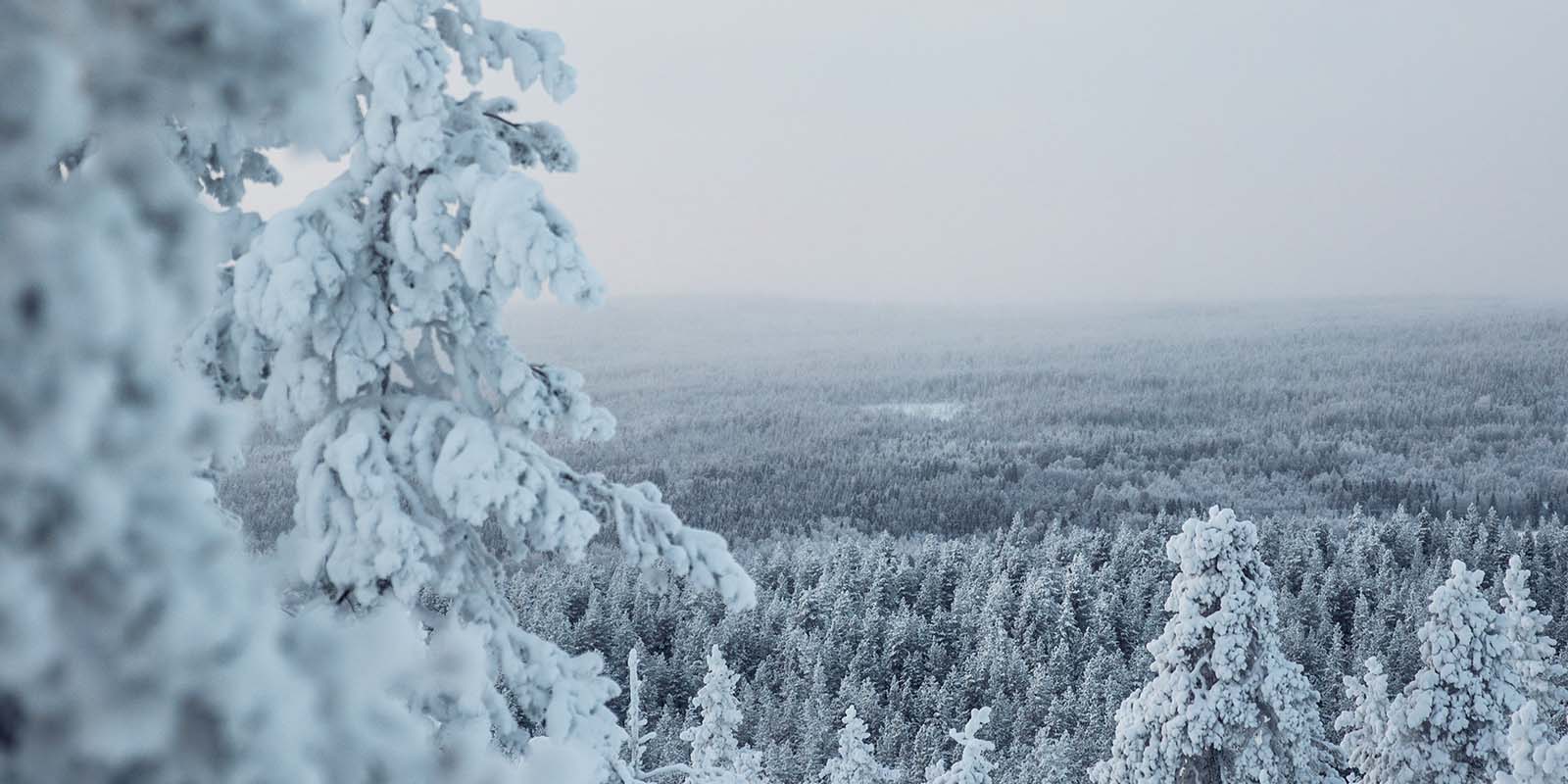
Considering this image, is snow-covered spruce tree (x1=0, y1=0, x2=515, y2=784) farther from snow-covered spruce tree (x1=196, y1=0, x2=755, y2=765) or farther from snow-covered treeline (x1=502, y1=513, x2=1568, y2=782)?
snow-covered treeline (x1=502, y1=513, x2=1568, y2=782)

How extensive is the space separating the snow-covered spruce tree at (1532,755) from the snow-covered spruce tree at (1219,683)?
272 cm

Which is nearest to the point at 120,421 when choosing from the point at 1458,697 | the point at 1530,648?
the point at 1458,697

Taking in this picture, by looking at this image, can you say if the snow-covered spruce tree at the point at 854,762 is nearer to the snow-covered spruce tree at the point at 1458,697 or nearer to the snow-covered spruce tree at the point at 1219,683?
the snow-covered spruce tree at the point at 1219,683

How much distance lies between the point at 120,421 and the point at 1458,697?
2366 cm

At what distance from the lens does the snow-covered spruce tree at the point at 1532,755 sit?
14320mm

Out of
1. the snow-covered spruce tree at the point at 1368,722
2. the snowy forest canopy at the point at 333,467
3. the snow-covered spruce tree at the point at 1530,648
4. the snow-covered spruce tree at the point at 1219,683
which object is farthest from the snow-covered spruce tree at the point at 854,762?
the snow-covered spruce tree at the point at 1530,648

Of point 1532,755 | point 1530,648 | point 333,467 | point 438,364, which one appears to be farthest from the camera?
point 1530,648

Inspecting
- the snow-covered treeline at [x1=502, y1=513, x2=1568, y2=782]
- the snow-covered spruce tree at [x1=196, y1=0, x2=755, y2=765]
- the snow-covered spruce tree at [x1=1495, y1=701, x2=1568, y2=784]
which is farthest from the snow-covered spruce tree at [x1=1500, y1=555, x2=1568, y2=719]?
the snow-covered spruce tree at [x1=196, y1=0, x2=755, y2=765]

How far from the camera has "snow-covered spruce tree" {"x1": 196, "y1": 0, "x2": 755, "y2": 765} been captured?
561 cm

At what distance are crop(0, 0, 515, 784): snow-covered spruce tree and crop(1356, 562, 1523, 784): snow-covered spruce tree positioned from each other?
832 inches

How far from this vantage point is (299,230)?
5.70 metres

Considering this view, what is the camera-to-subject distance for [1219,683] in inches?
655

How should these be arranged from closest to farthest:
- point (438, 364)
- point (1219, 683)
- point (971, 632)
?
point (438, 364)
point (1219, 683)
point (971, 632)

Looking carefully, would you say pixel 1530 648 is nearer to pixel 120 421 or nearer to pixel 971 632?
pixel 120 421
